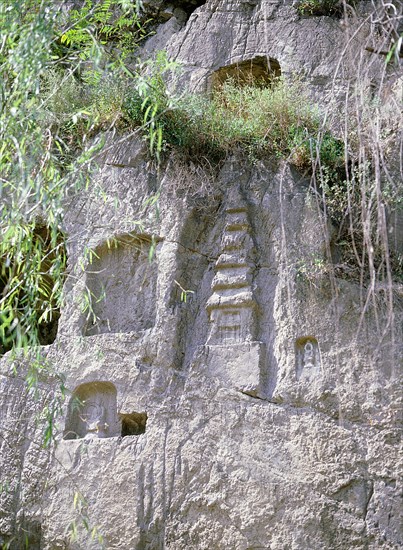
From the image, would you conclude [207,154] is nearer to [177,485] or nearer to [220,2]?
[220,2]

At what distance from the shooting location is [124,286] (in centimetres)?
698

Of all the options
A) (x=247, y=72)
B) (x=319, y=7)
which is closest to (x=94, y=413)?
(x=247, y=72)

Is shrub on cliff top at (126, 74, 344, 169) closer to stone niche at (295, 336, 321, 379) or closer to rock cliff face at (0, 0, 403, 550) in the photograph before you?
rock cliff face at (0, 0, 403, 550)

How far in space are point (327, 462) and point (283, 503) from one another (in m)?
0.39

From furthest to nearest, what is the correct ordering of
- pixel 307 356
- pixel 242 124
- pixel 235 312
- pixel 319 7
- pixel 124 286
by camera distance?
pixel 319 7 → pixel 242 124 → pixel 124 286 → pixel 235 312 → pixel 307 356

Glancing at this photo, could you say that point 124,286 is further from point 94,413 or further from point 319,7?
point 319,7

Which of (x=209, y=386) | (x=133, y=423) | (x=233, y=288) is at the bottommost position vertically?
(x=133, y=423)

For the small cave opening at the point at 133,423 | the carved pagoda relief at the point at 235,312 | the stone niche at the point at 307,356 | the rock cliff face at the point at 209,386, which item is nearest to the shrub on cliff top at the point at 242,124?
the rock cliff face at the point at 209,386

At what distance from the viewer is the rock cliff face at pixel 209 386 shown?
570 centimetres

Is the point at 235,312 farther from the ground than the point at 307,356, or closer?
farther from the ground

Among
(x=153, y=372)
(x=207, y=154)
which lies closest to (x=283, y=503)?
(x=153, y=372)

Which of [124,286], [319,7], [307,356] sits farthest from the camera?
[319,7]

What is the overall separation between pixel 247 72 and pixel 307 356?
3024mm

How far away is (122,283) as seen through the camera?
699 cm
